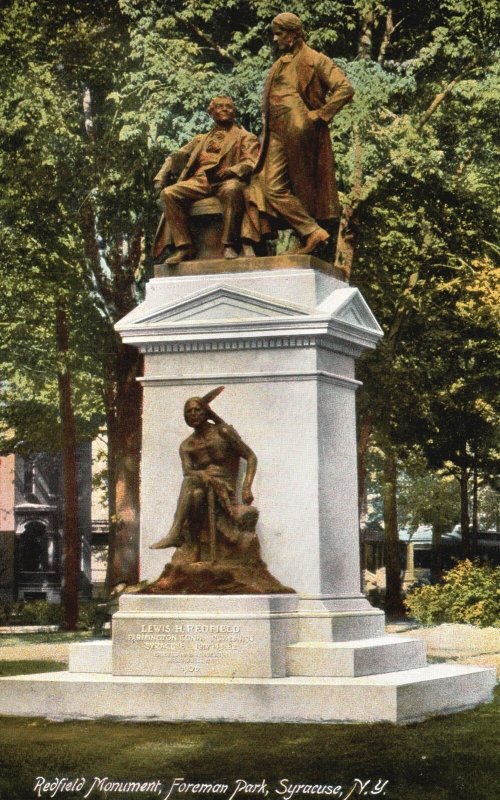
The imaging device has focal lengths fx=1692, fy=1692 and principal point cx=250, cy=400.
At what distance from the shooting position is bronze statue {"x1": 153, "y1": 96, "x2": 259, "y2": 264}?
1591cm

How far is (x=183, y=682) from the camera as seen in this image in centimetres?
1384

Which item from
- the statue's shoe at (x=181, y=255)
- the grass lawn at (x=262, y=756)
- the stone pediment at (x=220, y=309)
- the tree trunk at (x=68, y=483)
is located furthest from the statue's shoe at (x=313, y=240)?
the tree trunk at (x=68, y=483)

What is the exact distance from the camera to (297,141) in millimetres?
15953

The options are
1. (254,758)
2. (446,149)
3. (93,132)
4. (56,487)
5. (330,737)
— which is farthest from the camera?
(56,487)

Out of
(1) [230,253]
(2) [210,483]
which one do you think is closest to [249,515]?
(2) [210,483]

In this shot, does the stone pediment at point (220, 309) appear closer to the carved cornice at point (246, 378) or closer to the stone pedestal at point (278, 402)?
the stone pedestal at point (278, 402)

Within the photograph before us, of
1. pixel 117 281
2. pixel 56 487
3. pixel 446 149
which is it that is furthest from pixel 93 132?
pixel 56 487

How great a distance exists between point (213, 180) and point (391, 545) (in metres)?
31.9

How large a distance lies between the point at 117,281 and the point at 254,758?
2795 centimetres

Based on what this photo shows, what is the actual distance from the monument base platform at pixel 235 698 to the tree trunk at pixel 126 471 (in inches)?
895

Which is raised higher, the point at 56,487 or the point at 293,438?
the point at 56,487

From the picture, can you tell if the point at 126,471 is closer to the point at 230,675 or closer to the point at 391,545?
the point at 391,545

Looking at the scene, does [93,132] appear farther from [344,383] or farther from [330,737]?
[330,737]

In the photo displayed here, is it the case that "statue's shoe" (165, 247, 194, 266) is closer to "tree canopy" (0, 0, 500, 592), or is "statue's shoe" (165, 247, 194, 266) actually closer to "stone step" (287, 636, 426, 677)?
"stone step" (287, 636, 426, 677)
